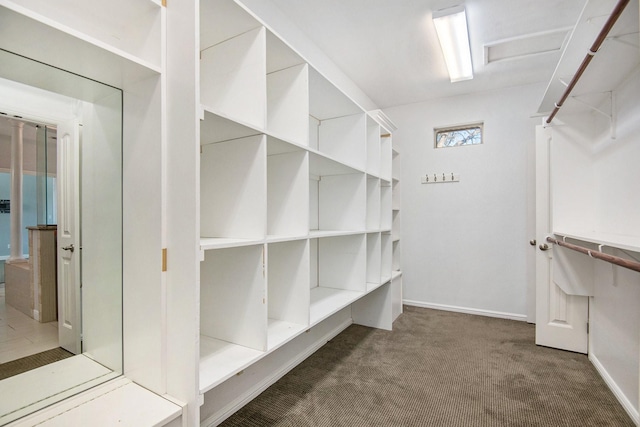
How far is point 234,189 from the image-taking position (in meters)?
1.46

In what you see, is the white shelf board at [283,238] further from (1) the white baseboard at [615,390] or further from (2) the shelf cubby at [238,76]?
(1) the white baseboard at [615,390]

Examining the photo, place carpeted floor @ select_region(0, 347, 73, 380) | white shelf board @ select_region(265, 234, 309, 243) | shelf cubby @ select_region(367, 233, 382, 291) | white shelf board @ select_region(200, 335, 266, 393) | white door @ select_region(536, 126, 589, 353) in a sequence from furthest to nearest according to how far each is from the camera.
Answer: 1. shelf cubby @ select_region(367, 233, 382, 291)
2. white door @ select_region(536, 126, 589, 353)
3. white shelf board @ select_region(265, 234, 309, 243)
4. white shelf board @ select_region(200, 335, 266, 393)
5. carpeted floor @ select_region(0, 347, 73, 380)

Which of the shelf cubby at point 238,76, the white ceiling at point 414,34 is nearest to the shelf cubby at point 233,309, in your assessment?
the shelf cubby at point 238,76

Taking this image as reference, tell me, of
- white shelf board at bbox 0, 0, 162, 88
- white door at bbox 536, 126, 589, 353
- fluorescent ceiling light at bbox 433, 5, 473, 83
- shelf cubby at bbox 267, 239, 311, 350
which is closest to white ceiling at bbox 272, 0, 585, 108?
fluorescent ceiling light at bbox 433, 5, 473, 83

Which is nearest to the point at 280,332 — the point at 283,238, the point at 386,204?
the point at 283,238

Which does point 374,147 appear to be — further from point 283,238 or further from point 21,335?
point 21,335

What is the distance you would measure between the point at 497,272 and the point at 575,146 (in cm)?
175

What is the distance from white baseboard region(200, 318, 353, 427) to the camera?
5.66ft

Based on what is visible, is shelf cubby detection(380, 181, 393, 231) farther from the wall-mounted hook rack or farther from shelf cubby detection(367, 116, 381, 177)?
the wall-mounted hook rack

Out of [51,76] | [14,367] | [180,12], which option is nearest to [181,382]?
[14,367]

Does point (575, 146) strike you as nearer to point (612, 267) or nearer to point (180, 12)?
point (612, 267)

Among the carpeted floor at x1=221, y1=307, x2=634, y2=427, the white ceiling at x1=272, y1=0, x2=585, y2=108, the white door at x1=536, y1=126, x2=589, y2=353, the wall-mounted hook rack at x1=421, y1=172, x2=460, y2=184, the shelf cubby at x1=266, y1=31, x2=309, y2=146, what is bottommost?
the carpeted floor at x1=221, y1=307, x2=634, y2=427

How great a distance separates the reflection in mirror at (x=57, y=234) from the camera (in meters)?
1.06

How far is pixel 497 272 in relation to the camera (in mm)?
3715
